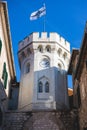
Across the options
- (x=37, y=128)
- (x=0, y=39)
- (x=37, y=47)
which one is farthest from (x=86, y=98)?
(x=37, y=47)

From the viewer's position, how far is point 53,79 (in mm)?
20109

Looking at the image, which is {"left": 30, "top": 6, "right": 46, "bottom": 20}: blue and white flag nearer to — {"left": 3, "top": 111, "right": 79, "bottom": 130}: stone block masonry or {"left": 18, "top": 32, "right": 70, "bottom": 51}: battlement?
{"left": 18, "top": 32, "right": 70, "bottom": 51}: battlement

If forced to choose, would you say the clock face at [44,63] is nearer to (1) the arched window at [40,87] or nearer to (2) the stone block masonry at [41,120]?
(1) the arched window at [40,87]

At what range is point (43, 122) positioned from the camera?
16312mm

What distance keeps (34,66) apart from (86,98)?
889 centimetres

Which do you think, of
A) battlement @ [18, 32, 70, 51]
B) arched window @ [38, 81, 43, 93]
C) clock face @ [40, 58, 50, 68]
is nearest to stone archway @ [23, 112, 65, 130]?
arched window @ [38, 81, 43, 93]

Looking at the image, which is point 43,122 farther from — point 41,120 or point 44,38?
point 44,38

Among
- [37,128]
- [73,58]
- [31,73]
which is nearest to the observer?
[37,128]

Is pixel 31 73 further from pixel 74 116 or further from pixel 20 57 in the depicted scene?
pixel 74 116

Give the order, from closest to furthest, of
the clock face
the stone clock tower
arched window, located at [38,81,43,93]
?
the stone clock tower
arched window, located at [38,81,43,93]
the clock face

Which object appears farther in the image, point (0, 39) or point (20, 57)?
point (20, 57)

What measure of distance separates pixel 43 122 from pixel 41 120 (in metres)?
0.20

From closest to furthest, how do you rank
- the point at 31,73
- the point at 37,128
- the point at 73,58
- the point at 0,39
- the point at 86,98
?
1. the point at 86,98
2. the point at 0,39
3. the point at 37,128
4. the point at 73,58
5. the point at 31,73

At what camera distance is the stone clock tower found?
19172 millimetres
